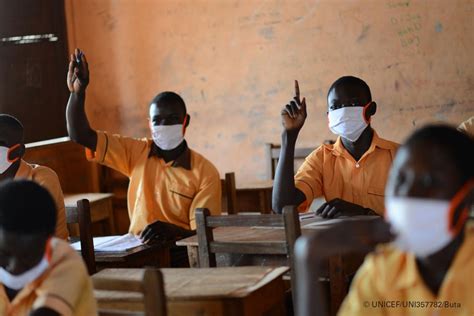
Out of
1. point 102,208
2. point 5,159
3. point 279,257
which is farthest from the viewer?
point 102,208

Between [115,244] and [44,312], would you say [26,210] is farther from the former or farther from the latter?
[115,244]

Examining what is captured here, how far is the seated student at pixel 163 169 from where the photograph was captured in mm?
4539

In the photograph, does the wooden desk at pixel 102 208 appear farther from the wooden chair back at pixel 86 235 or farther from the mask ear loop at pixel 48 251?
the mask ear loop at pixel 48 251

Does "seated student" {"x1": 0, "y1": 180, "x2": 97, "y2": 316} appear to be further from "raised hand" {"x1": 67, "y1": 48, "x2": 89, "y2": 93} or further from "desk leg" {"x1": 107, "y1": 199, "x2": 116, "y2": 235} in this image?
"desk leg" {"x1": 107, "y1": 199, "x2": 116, "y2": 235}

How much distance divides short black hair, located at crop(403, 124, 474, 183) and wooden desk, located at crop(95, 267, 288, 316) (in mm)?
946

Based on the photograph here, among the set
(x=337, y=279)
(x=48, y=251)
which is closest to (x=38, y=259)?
(x=48, y=251)

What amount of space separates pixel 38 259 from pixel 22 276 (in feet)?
0.24

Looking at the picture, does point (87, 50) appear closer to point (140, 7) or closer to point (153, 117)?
point (140, 7)

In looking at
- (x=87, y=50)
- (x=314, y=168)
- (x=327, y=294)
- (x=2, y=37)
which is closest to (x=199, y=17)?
(x=87, y=50)

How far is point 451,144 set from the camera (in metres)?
1.84

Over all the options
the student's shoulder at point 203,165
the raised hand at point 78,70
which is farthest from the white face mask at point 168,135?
the raised hand at point 78,70

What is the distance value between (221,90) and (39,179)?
2656 mm

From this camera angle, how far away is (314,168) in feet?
13.9

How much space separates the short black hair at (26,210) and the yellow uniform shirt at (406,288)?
790 mm
